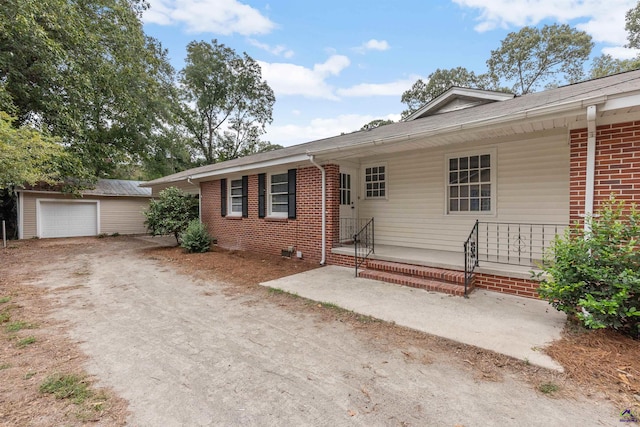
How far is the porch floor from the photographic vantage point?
452 cm

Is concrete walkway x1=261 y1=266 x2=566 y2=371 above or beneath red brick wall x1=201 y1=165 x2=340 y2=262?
beneath

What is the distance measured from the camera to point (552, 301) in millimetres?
3311

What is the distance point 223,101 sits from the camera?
23922 mm

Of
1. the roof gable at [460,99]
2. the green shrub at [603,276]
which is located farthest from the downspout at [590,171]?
the roof gable at [460,99]

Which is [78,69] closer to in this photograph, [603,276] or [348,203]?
[348,203]

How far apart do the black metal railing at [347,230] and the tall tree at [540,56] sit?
22785 millimetres

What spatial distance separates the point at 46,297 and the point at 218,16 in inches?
465

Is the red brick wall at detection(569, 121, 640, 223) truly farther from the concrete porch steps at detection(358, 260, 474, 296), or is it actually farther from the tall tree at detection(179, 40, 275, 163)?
the tall tree at detection(179, 40, 275, 163)

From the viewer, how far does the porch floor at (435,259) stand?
4.52 meters

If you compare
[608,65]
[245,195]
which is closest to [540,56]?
[608,65]

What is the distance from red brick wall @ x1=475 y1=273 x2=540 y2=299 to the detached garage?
1267cm

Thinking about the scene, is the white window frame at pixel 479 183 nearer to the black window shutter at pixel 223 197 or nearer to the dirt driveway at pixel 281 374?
the dirt driveway at pixel 281 374

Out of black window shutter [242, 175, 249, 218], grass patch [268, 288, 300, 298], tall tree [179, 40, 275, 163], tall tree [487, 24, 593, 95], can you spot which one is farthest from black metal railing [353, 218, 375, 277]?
tall tree [487, 24, 593, 95]

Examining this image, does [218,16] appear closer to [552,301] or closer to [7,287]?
[7,287]
